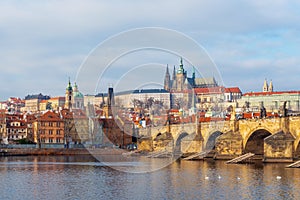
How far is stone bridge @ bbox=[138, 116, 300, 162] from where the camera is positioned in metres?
54.0

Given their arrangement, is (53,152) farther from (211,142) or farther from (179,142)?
(211,142)

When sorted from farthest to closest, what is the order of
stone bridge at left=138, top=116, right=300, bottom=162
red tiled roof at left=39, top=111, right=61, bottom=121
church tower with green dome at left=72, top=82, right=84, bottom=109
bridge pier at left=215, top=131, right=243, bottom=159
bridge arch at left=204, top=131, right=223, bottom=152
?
church tower with green dome at left=72, top=82, right=84, bottom=109 → red tiled roof at left=39, top=111, right=61, bottom=121 → bridge arch at left=204, top=131, right=223, bottom=152 → bridge pier at left=215, top=131, right=243, bottom=159 → stone bridge at left=138, top=116, right=300, bottom=162

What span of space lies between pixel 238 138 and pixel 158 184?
2572 centimetres

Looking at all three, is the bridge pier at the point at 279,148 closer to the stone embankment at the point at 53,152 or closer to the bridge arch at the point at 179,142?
the bridge arch at the point at 179,142

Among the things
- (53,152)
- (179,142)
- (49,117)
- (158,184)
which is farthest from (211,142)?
(49,117)

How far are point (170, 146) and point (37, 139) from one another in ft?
89.4

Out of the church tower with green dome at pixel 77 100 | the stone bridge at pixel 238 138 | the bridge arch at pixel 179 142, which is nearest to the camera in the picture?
the stone bridge at pixel 238 138

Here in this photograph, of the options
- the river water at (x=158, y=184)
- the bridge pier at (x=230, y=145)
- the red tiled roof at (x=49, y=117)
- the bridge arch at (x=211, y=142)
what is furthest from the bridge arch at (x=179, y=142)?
the river water at (x=158, y=184)

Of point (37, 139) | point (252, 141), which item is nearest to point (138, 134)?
point (37, 139)

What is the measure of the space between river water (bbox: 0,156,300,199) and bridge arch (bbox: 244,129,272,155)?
411 inches

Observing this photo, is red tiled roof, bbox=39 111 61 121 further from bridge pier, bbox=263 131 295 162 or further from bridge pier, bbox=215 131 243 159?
bridge pier, bbox=263 131 295 162

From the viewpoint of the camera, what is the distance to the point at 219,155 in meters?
64.4

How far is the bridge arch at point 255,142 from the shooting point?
6234cm

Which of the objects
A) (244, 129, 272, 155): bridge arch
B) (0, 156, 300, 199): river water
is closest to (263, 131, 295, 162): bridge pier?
(0, 156, 300, 199): river water
